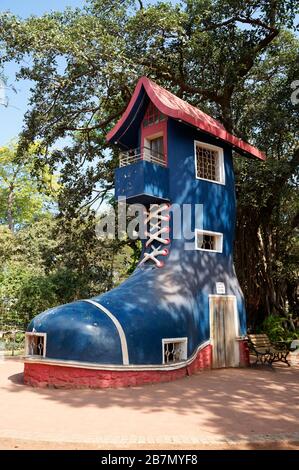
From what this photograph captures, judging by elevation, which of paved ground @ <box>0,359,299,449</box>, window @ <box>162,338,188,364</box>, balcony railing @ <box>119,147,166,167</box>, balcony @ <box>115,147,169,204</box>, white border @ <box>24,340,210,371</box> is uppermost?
balcony railing @ <box>119,147,166,167</box>

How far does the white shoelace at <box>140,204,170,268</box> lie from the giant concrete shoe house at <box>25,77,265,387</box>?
37mm

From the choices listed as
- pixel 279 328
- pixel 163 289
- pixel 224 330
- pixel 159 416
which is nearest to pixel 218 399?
pixel 159 416

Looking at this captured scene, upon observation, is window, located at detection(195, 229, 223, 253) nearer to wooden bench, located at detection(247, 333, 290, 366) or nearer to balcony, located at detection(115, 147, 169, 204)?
balcony, located at detection(115, 147, 169, 204)

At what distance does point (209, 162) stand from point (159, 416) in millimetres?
10138

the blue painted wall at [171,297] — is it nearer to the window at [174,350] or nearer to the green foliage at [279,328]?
the window at [174,350]

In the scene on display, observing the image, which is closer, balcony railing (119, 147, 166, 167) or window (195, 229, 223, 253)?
balcony railing (119, 147, 166, 167)

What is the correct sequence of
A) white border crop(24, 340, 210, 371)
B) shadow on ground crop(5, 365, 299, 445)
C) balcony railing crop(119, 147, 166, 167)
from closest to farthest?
shadow on ground crop(5, 365, 299, 445) < white border crop(24, 340, 210, 371) < balcony railing crop(119, 147, 166, 167)

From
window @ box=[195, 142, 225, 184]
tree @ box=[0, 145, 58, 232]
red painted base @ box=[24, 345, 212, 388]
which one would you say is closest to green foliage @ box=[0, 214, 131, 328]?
window @ box=[195, 142, 225, 184]

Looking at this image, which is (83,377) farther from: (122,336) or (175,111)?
(175,111)

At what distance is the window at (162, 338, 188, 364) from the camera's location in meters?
12.0

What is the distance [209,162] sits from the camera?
15.9 meters

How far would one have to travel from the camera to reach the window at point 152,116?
1543 centimetres

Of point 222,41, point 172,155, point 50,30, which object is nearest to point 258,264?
point 172,155
